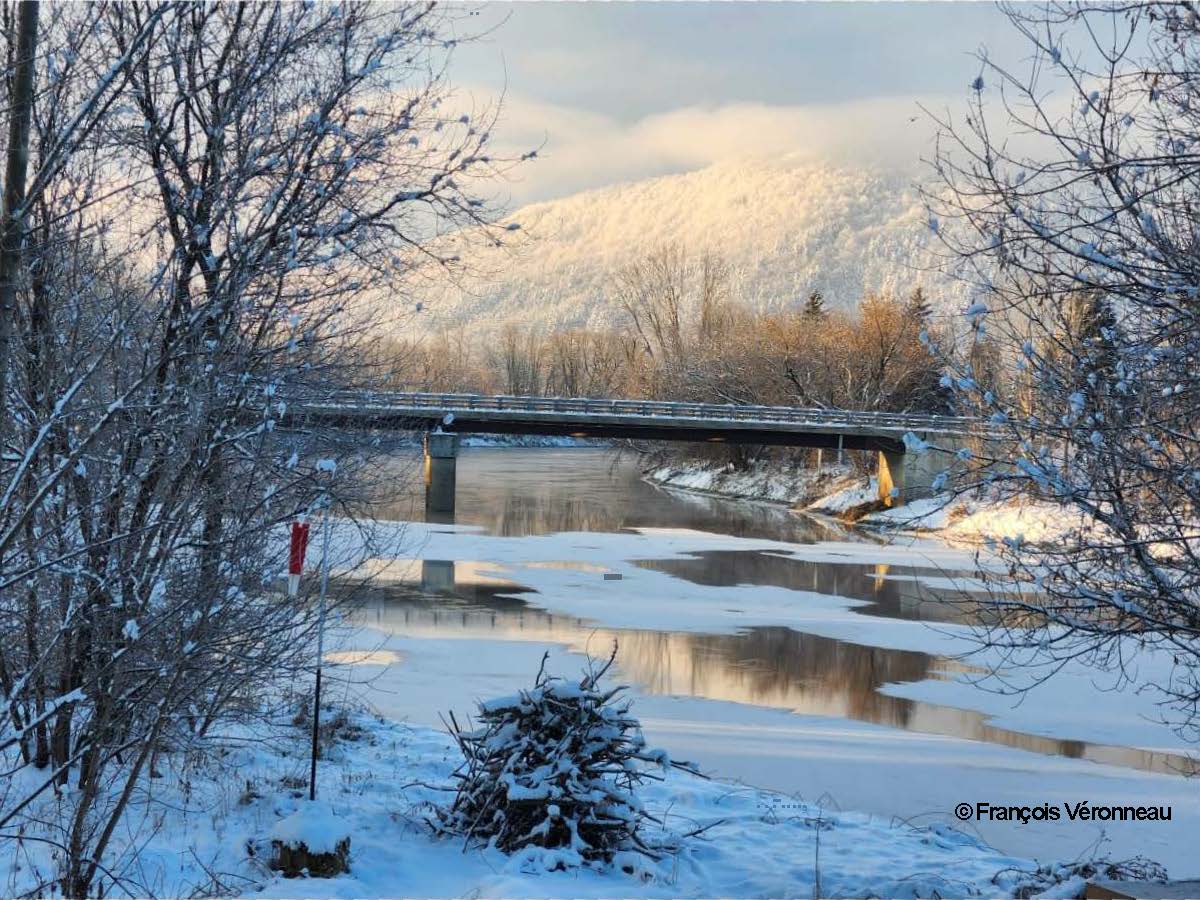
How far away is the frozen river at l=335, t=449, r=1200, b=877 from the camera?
39.7ft

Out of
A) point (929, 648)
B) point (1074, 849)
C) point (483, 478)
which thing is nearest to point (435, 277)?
point (1074, 849)

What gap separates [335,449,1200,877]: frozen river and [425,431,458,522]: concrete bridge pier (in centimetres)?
1102

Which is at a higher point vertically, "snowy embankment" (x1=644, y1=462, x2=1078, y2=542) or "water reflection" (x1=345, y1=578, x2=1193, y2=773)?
"snowy embankment" (x1=644, y1=462, x2=1078, y2=542)

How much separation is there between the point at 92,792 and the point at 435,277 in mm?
5038

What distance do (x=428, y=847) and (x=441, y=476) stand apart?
3882 cm

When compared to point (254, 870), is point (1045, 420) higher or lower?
higher

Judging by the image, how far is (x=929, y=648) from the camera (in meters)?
20.9

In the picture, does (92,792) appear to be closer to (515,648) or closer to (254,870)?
(254,870)

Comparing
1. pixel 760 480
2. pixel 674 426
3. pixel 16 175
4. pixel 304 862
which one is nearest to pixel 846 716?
pixel 304 862

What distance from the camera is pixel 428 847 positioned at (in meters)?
8.69

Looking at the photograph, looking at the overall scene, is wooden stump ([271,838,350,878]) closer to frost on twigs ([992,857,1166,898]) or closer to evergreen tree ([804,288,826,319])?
frost on twigs ([992,857,1166,898])

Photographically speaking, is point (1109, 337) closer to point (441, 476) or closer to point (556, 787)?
point (556, 787)

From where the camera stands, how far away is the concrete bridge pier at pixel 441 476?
46594 millimetres

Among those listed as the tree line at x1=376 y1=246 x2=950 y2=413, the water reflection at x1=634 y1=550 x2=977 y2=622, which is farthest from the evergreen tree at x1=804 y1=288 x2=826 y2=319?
the water reflection at x1=634 y1=550 x2=977 y2=622
